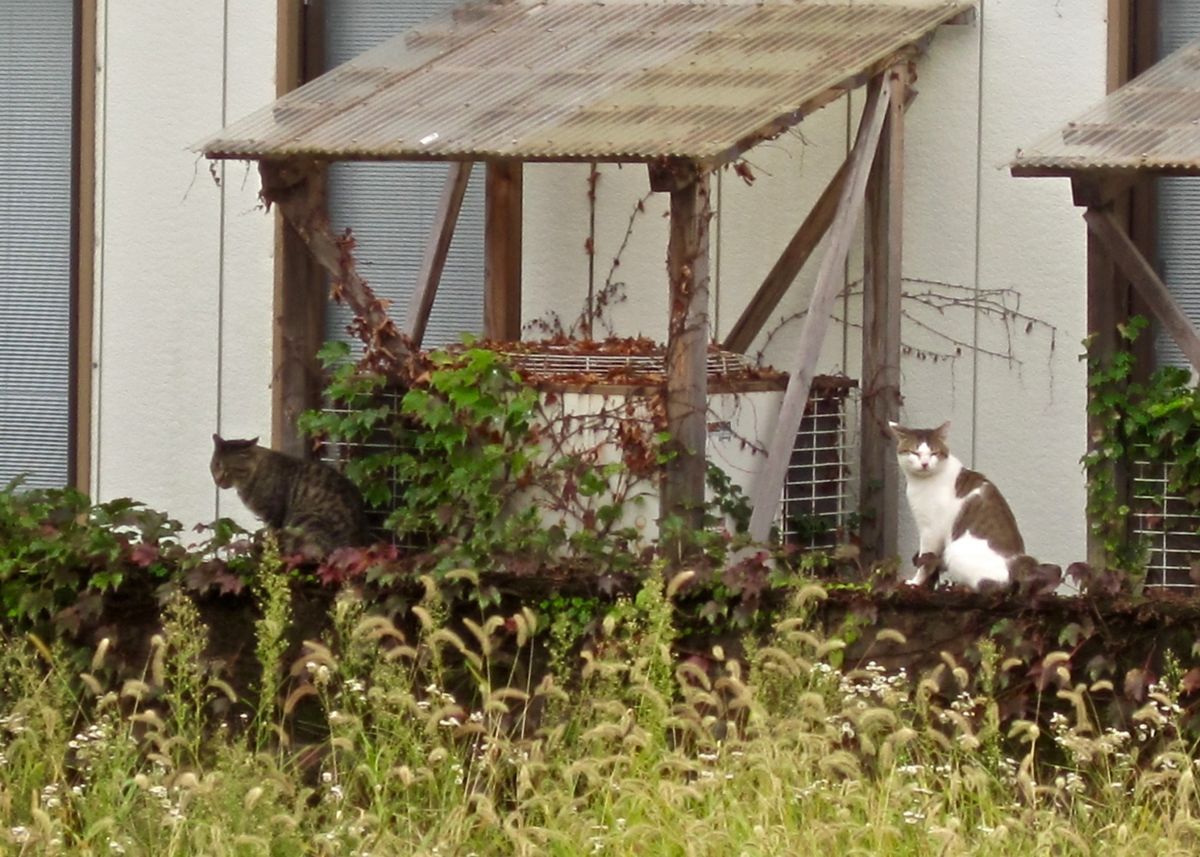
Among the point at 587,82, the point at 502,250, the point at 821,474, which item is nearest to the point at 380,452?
the point at 502,250

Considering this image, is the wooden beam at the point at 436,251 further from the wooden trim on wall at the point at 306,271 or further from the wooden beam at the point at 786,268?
the wooden beam at the point at 786,268

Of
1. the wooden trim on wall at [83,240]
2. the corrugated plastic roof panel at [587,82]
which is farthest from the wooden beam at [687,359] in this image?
the wooden trim on wall at [83,240]

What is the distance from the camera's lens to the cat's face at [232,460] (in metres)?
9.47

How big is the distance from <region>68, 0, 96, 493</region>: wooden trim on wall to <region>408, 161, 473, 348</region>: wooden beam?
70.0 inches

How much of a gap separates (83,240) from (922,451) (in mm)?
4347

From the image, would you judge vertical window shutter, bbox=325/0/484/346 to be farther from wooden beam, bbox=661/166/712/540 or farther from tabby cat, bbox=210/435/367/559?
wooden beam, bbox=661/166/712/540

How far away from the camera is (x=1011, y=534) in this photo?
8.37 meters

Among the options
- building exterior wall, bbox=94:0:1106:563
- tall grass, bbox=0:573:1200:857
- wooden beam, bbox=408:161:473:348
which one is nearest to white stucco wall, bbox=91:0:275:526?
building exterior wall, bbox=94:0:1106:563

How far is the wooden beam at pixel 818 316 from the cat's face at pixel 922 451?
0.42 metres

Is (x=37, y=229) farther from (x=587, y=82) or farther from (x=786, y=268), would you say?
(x=786, y=268)

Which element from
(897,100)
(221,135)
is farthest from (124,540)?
(897,100)

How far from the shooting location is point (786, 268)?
976 centimetres

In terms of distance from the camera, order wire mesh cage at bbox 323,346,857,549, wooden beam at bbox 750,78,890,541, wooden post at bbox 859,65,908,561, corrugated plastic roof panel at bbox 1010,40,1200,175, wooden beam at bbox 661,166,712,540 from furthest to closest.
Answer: wooden post at bbox 859,65,908,561 < wire mesh cage at bbox 323,346,857,549 < wooden beam at bbox 750,78,890,541 < wooden beam at bbox 661,166,712,540 < corrugated plastic roof panel at bbox 1010,40,1200,175

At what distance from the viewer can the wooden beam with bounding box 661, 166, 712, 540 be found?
845 centimetres
